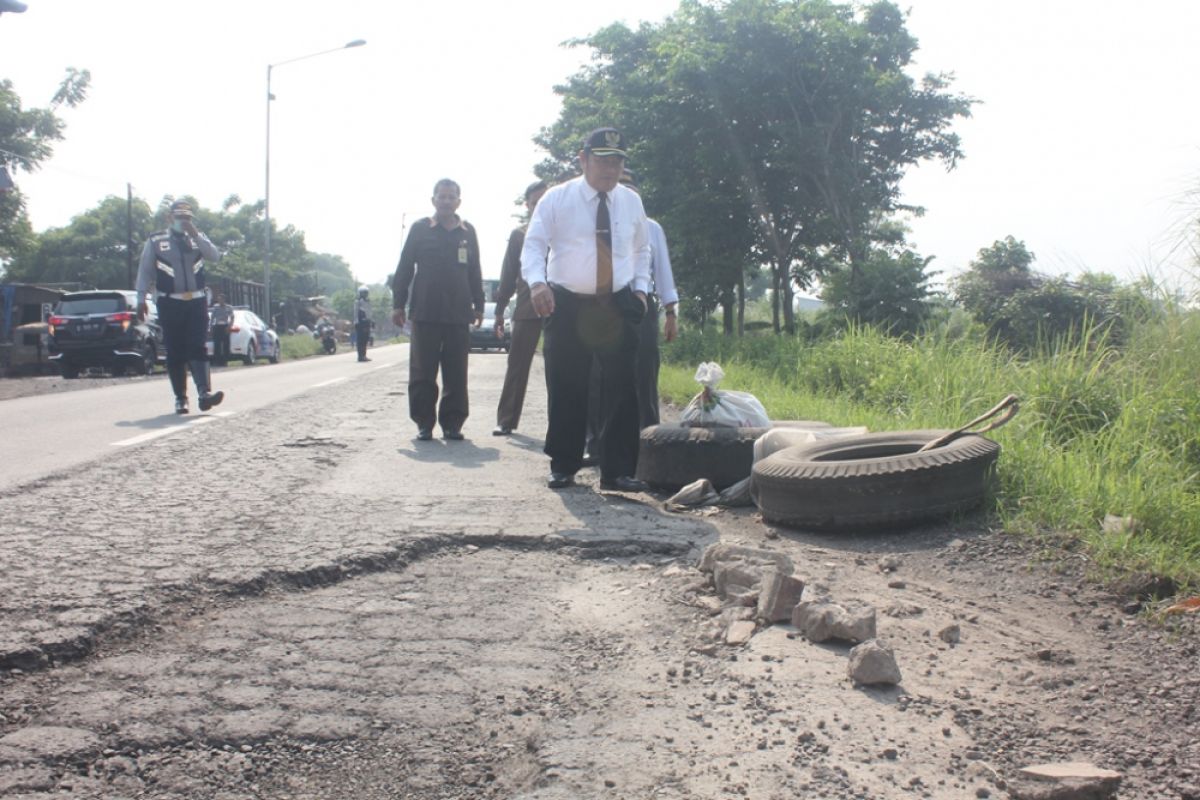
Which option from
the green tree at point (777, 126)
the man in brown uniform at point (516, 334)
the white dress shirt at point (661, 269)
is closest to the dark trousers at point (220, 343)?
the green tree at point (777, 126)

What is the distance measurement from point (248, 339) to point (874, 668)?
2437cm

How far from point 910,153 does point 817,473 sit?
2126 cm

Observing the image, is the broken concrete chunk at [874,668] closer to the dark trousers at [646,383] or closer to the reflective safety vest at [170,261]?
the dark trousers at [646,383]

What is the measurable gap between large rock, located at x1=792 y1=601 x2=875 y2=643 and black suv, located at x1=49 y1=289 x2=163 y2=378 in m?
16.6

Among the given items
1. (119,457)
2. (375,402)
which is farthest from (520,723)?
(375,402)

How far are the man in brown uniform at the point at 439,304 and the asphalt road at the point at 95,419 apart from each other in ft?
5.93

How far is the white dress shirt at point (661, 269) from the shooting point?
5902 millimetres

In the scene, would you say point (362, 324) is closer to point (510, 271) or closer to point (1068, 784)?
point (510, 271)

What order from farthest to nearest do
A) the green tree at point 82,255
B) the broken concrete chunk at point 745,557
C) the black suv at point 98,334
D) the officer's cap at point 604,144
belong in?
the green tree at point 82,255
the black suv at point 98,334
the officer's cap at point 604,144
the broken concrete chunk at point 745,557

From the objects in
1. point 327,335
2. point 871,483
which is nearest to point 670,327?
point 871,483

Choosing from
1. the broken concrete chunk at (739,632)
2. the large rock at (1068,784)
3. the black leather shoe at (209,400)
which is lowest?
the large rock at (1068,784)

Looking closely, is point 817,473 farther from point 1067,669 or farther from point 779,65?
point 779,65

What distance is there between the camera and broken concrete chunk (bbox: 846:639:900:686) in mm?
2381

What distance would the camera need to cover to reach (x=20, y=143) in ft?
108
